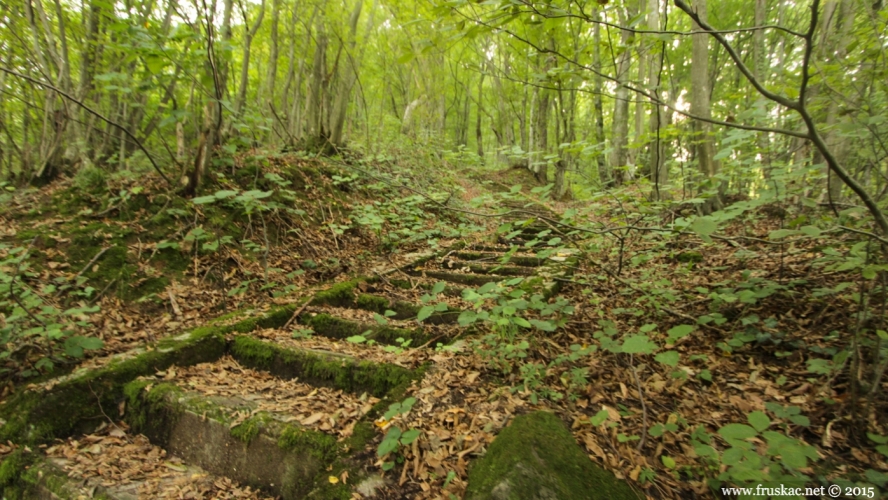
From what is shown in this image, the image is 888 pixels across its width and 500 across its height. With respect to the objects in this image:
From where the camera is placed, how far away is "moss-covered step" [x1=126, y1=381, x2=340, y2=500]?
6.42 ft

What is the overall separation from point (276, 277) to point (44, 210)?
2681mm

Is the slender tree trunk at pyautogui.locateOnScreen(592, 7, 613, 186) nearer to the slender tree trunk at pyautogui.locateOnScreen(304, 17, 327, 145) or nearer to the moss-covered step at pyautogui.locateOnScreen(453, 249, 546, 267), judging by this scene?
the moss-covered step at pyautogui.locateOnScreen(453, 249, 546, 267)

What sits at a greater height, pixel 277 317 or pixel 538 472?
pixel 277 317

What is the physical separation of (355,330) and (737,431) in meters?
2.77

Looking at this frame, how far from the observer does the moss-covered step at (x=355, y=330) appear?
320 centimetres

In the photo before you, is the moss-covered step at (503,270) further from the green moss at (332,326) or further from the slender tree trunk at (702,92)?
the slender tree trunk at (702,92)

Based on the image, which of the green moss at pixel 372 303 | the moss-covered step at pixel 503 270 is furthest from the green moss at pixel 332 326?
the moss-covered step at pixel 503 270

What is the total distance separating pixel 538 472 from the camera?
1.60m

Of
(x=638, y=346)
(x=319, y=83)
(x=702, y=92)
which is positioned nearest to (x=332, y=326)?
(x=638, y=346)

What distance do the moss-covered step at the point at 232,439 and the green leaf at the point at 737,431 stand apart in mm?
1799

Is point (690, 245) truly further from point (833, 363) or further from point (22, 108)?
point (22, 108)

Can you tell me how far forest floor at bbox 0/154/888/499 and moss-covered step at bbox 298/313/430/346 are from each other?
0.12m

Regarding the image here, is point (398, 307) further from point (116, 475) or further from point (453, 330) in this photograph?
point (116, 475)

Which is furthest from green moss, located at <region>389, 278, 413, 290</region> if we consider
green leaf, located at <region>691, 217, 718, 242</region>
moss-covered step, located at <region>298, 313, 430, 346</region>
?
green leaf, located at <region>691, 217, 718, 242</region>
